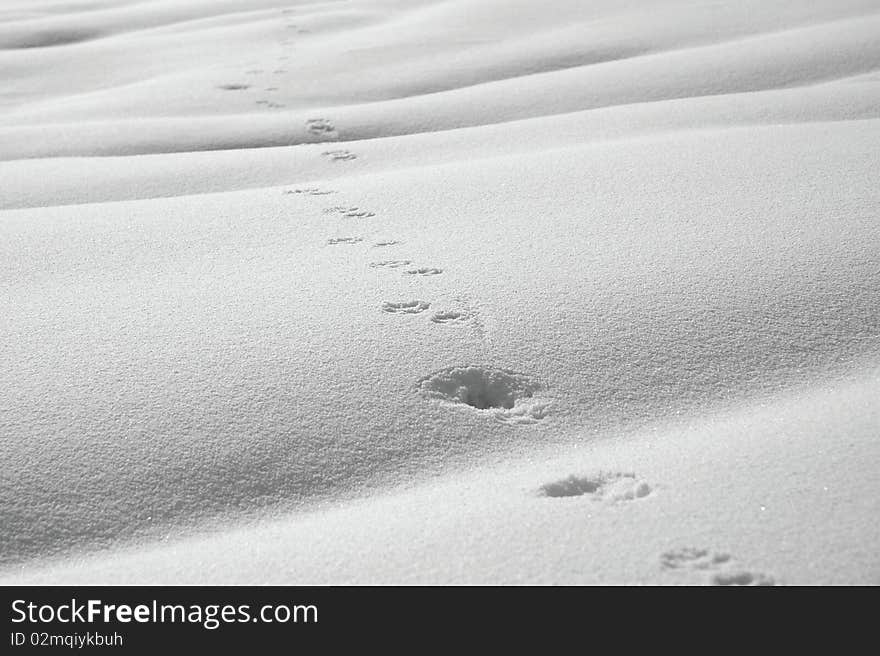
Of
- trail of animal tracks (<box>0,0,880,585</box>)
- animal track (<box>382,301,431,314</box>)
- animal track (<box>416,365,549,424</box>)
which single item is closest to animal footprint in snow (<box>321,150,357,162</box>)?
trail of animal tracks (<box>0,0,880,585</box>)

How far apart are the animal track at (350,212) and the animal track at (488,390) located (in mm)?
1028

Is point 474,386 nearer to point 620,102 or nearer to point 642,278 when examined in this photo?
point 642,278

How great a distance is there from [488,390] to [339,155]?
2.05 metres

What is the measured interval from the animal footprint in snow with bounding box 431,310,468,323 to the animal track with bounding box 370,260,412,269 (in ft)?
1.09

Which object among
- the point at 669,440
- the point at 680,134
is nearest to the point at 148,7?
the point at 680,134

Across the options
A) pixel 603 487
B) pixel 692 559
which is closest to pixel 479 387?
pixel 603 487

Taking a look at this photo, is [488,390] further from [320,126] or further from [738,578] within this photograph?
[320,126]

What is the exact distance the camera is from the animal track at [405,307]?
210 cm

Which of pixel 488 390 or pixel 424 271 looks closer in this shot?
pixel 488 390

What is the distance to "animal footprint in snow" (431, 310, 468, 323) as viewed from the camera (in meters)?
2.05

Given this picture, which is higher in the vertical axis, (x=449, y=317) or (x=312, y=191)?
(x=312, y=191)

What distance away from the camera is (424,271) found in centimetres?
232

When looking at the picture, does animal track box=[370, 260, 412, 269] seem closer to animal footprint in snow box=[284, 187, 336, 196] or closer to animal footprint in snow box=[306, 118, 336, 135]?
animal footprint in snow box=[284, 187, 336, 196]
